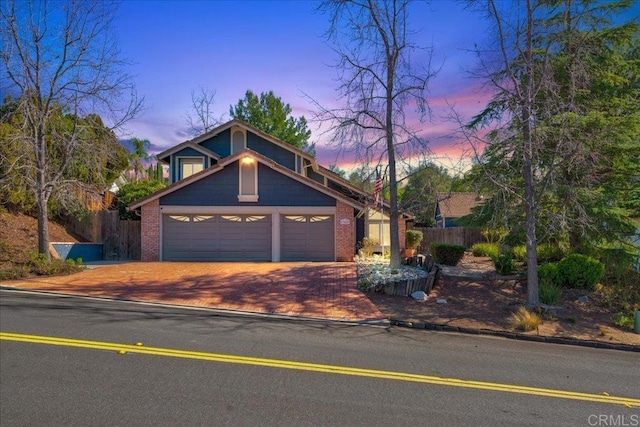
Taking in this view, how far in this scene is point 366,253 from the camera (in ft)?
63.3

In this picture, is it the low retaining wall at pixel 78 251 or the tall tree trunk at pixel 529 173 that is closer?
the tall tree trunk at pixel 529 173

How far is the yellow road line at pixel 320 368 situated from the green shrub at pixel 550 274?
827 centimetres

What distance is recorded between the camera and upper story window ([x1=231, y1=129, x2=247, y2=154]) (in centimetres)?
2389

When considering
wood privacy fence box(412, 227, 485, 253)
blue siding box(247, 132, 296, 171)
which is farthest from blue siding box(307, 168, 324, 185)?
wood privacy fence box(412, 227, 485, 253)

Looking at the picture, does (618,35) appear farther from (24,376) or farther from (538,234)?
(24,376)

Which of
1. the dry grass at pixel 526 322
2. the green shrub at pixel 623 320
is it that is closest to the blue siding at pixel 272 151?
the dry grass at pixel 526 322

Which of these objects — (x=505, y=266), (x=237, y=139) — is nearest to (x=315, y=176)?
(x=237, y=139)

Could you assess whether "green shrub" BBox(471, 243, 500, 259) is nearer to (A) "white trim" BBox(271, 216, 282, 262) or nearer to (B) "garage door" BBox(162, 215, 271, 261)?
(A) "white trim" BBox(271, 216, 282, 262)

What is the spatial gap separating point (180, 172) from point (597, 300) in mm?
20593

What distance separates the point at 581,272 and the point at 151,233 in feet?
55.8

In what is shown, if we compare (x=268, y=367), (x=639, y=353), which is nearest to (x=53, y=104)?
(x=268, y=367)

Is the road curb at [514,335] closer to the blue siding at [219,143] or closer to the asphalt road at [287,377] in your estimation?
the asphalt road at [287,377]

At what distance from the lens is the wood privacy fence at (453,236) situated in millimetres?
27156

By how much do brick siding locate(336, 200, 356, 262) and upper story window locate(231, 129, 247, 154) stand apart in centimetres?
828
